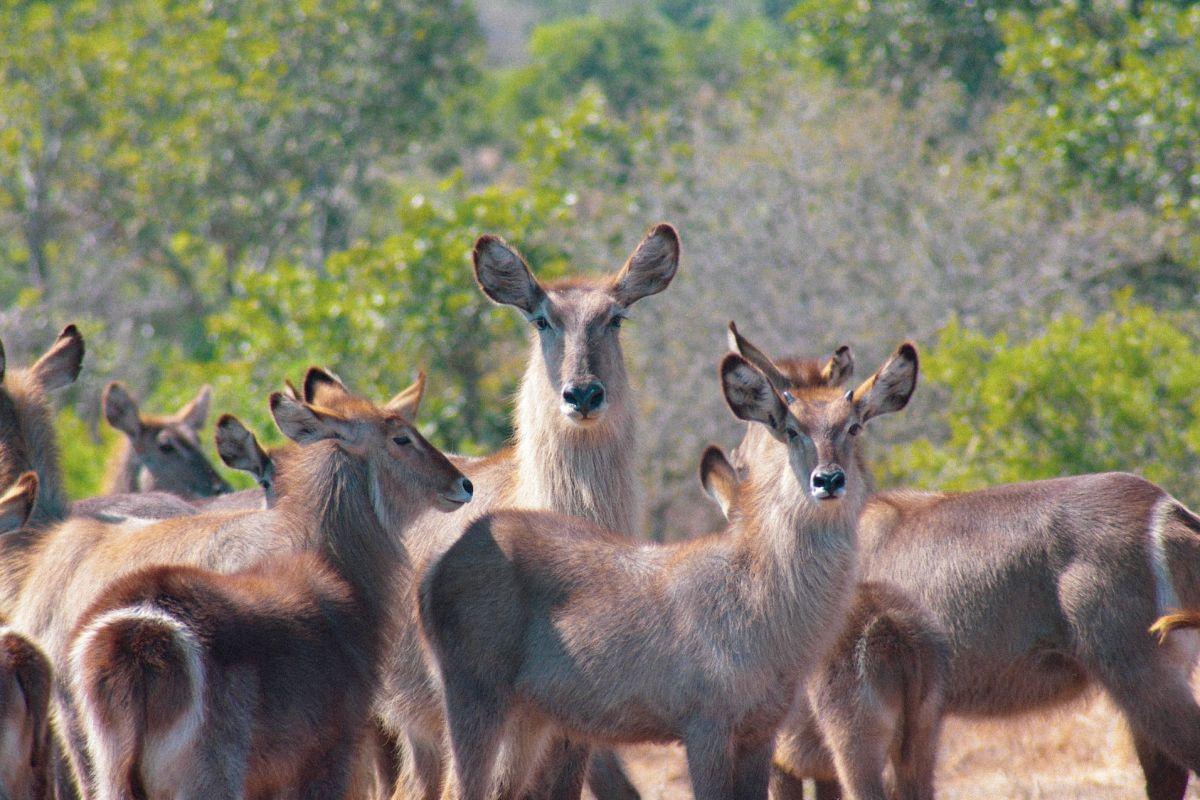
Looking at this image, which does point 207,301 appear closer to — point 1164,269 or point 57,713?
point 1164,269

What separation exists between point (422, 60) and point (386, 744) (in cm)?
1588

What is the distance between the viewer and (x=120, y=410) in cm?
1026

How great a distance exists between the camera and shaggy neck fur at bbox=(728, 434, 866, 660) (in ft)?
17.2

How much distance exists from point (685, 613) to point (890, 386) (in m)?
1.04

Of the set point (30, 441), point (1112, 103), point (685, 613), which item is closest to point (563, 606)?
point (685, 613)

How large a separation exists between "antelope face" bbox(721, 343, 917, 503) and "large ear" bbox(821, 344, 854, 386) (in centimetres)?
58

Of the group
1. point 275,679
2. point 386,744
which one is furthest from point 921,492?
point 275,679

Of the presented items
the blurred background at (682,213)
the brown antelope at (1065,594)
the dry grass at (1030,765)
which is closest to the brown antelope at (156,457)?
the blurred background at (682,213)

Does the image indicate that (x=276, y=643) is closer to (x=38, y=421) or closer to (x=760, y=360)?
(x=760, y=360)

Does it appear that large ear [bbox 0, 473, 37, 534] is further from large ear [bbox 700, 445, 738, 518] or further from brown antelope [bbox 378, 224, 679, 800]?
large ear [bbox 700, 445, 738, 518]

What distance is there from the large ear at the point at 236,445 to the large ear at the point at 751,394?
1904 mm

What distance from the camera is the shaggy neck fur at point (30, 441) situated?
6.78 m

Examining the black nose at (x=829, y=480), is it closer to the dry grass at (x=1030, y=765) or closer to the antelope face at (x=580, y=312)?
the antelope face at (x=580, y=312)

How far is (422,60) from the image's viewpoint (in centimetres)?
2142
